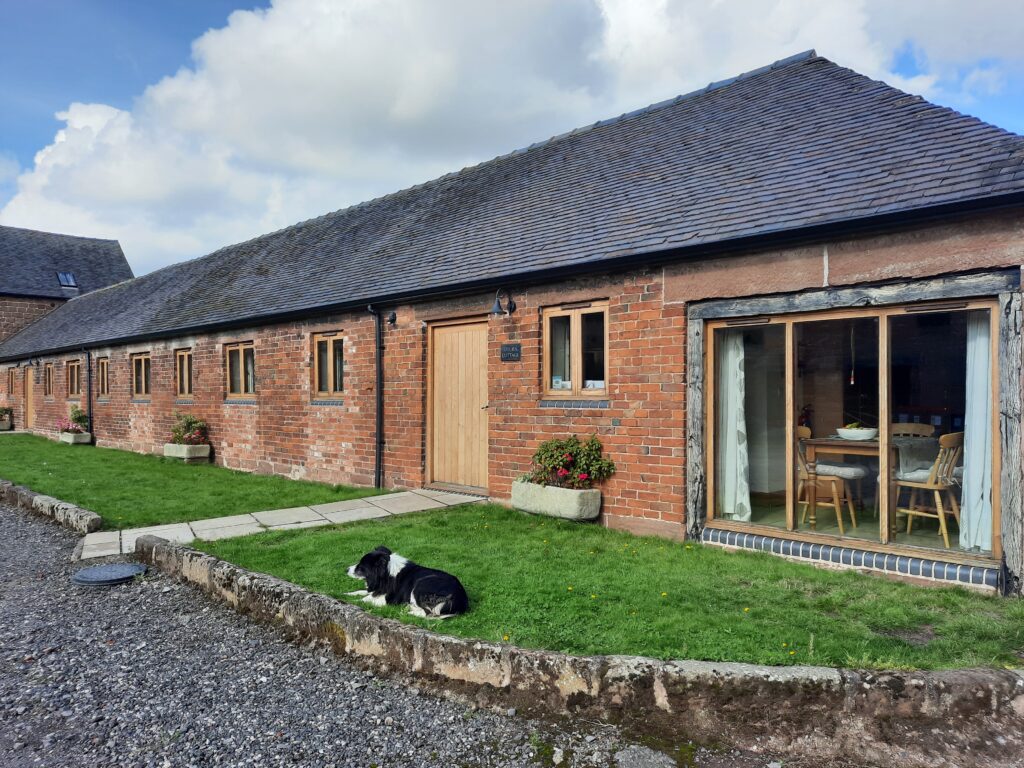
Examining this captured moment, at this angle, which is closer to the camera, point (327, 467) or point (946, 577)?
point (946, 577)

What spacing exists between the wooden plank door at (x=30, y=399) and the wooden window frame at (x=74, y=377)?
3980mm

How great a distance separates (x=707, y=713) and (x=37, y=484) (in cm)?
1187

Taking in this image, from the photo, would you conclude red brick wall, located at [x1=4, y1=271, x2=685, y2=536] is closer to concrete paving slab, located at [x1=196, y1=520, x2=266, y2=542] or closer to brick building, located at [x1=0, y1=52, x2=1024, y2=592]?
brick building, located at [x1=0, y1=52, x2=1024, y2=592]

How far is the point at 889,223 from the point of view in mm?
5457

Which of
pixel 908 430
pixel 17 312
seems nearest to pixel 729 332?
pixel 908 430

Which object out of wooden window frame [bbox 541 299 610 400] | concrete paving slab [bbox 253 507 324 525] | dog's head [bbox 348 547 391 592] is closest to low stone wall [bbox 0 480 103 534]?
concrete paving slab [bbox 253 507 324 525]

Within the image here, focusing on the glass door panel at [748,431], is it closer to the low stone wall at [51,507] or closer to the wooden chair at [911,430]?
the wooden chair at [911,430]

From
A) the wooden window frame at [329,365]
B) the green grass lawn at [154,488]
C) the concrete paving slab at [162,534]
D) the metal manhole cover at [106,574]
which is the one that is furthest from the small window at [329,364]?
the metal manhole cover at [106,574]

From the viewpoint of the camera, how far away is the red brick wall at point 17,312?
97.4 feet

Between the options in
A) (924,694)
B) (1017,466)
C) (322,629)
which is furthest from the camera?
(1017,466)

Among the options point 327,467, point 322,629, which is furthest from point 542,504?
point 327,467

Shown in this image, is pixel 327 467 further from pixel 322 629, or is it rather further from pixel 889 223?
pixel 889 223

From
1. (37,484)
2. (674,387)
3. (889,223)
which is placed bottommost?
(37,484)

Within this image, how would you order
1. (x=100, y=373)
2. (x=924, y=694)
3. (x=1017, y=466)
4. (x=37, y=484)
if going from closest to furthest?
(x=924, y=694), (x=1017, y=466), (x=37, y=484), (x=100, y=373)
